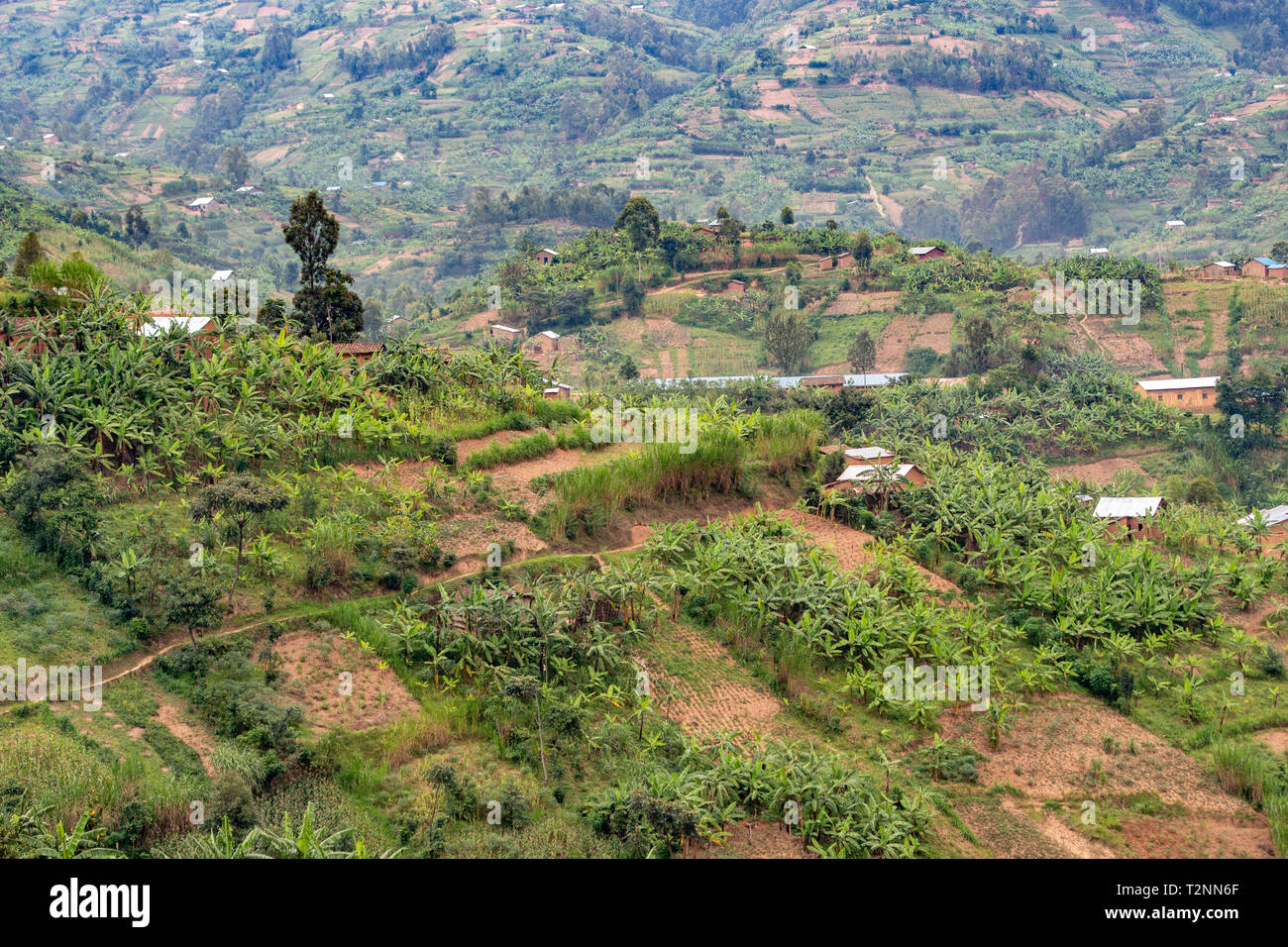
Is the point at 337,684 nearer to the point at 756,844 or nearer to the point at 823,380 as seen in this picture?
the point at 756,844

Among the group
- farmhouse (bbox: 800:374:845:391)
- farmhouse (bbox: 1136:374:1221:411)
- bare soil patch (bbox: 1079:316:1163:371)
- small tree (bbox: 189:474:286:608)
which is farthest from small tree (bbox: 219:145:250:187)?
small tree (bbox: 189:474:286:608)

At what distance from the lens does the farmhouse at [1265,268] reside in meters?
47.1

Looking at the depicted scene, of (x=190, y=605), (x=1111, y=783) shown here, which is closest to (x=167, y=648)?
(x=190, y=605)

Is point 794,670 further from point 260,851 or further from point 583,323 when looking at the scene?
point 583,323

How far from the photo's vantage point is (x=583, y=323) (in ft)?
158

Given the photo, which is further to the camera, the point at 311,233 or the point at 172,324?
the point at 311,233

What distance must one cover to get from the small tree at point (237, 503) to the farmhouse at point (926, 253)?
41937mm

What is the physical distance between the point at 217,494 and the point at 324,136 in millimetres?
108317

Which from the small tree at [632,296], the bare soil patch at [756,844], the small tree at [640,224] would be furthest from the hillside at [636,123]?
the bare soil patch at [756,844]

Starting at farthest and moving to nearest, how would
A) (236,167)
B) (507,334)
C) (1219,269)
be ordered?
1. (236,167)
2. (1219,269)
3. (507,334)

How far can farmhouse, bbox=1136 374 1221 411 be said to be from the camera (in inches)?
1478

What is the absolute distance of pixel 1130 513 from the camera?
22359 millimetres

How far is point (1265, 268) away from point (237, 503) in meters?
47.8
